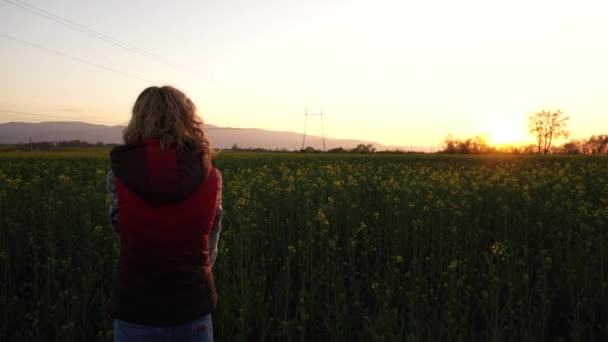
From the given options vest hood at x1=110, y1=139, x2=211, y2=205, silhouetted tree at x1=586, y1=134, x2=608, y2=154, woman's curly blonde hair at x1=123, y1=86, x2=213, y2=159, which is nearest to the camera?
vest hood at x1=110, y1=139, x2=211, y2=205

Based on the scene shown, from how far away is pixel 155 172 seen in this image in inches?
83.2

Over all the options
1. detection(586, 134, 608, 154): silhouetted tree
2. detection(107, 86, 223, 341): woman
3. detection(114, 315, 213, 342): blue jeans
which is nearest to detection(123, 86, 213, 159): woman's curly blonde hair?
detection(107, 86, 223, 341): woman

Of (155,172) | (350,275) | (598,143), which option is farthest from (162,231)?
(598,143)

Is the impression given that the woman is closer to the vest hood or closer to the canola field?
the vest hood

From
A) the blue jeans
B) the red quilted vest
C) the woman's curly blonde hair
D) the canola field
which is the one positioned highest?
the woman's curly blonde hair

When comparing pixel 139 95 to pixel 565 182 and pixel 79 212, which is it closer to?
pixel 79 212

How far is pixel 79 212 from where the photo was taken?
734cm

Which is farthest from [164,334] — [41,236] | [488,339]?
[41,236]

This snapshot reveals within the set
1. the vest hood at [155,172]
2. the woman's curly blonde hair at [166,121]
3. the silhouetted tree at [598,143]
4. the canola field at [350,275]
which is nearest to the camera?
the vest hood at [155,172]

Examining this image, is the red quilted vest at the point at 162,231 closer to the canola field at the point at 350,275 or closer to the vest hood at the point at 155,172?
the vest hood at the point at 155,172

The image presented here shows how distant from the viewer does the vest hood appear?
2111mm

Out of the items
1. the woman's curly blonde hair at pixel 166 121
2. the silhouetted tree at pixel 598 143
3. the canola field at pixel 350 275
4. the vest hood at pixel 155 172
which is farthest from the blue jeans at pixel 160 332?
the silhouetted tree at pixel 598 143

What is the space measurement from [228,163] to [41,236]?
15.1 m

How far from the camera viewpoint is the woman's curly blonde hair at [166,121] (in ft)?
7.29
